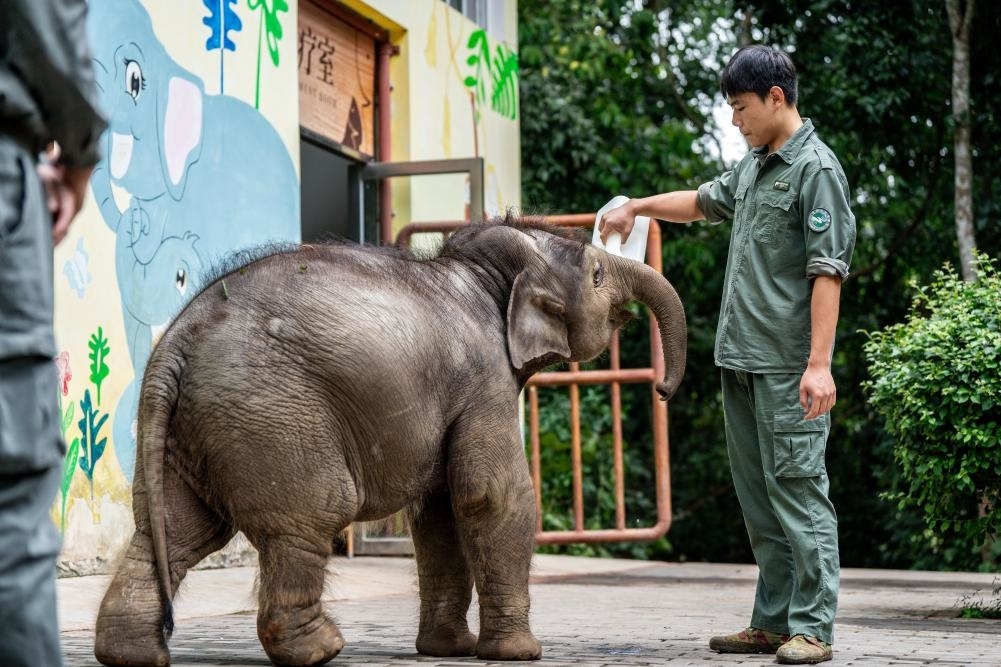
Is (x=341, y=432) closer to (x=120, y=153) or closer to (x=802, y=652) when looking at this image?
(x=802, y=652)

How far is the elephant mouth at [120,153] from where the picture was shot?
22.2ft

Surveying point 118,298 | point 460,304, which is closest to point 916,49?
point 118,298

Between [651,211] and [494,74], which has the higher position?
[494,74]

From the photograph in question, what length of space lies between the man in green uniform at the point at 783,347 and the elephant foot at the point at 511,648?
672mm

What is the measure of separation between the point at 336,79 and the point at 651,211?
4579 millimetres

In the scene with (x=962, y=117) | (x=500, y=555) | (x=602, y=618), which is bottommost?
(x=602, y=618)

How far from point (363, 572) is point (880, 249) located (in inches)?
376

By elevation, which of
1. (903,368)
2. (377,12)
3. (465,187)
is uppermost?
(377,12)

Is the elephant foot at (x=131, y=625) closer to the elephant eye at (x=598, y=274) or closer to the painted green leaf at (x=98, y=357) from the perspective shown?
the elephant eye at (x=598, y=274)

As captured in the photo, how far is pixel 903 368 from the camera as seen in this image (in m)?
6.23

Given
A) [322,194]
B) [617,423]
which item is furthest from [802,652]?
[322,194]

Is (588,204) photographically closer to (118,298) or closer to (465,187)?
(465,187)

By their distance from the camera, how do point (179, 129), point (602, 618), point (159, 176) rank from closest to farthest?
point (602, 618) < point (159, 176) < point (179, 129)

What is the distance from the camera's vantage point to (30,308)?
2.03m
